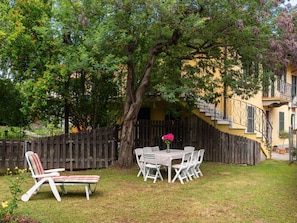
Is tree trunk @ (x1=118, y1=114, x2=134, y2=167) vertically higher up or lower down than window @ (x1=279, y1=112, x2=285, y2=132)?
lower down

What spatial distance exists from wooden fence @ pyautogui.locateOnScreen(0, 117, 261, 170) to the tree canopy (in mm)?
878

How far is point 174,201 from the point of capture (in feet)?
23.8

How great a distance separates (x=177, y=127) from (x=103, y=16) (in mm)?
6725

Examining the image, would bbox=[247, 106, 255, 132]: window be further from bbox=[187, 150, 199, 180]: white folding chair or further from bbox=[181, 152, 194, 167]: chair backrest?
bbox=[181, 152, 194, 167]: chair backrest

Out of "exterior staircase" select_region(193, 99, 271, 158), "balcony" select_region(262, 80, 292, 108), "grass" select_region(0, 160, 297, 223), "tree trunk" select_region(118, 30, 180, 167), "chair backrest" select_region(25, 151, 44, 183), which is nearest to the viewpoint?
"grass" select_region(0, 160, 297, 223)

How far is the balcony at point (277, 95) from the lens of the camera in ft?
63.9

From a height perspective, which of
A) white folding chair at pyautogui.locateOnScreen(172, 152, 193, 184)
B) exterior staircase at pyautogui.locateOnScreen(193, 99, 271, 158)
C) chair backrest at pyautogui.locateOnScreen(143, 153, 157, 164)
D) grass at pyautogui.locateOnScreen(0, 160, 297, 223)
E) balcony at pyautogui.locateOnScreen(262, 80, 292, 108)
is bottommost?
grass at pyautogui.locateOnScreen(0, 160, 297, 223)

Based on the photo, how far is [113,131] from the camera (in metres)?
12.4

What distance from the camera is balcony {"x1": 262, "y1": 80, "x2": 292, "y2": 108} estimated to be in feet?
63.9

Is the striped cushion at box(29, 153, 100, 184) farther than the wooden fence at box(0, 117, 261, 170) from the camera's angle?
No

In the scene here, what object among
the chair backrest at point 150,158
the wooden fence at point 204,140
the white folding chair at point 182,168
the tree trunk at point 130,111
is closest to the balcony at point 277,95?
the wooden fence at point 204,140

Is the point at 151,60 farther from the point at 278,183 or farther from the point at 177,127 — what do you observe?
the point at 278,183

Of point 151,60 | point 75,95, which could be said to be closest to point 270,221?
point 151,60

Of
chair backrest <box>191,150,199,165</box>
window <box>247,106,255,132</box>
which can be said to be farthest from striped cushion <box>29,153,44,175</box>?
window <box>247,106,255,132</box>
